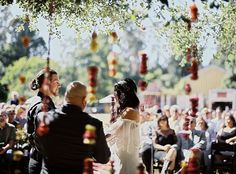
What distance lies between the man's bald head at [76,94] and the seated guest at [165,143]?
499cm

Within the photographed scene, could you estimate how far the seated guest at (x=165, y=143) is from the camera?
339 inches

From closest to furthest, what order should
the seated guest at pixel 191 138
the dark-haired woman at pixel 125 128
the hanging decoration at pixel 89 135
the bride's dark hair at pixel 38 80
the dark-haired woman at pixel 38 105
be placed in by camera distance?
the hanging decoration at pixel 89 135, the dark-haired woman at pixel 38 105, the dark-haired woman at pixel 125 128, the bride's dark hair at pixel 38 80, the seated guest at pixel 191 138

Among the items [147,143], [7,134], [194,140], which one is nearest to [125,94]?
[7,134]

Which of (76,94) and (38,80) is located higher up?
(38,80)

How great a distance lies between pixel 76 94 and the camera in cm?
375

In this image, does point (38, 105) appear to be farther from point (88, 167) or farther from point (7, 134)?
point (7, 134)

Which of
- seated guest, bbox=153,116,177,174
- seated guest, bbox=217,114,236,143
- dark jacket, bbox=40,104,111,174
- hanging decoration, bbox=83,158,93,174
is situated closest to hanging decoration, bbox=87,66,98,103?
dark jacket, bbox=40,104,111,174

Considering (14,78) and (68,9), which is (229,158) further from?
(14,78)

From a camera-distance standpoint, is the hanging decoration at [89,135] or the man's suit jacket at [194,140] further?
the man's suit jacket at [194,140]

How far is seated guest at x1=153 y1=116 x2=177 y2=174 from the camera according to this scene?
862cm

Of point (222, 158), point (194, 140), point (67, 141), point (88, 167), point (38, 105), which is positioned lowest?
point (222, 158)

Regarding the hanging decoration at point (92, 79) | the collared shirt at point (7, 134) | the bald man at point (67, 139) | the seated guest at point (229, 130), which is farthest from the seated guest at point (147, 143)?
the bald man at point (67, 139)

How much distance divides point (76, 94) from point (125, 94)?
91 cm

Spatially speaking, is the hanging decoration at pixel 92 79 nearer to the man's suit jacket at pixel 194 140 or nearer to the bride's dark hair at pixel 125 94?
the bride's dark hair at pixel 125 94
